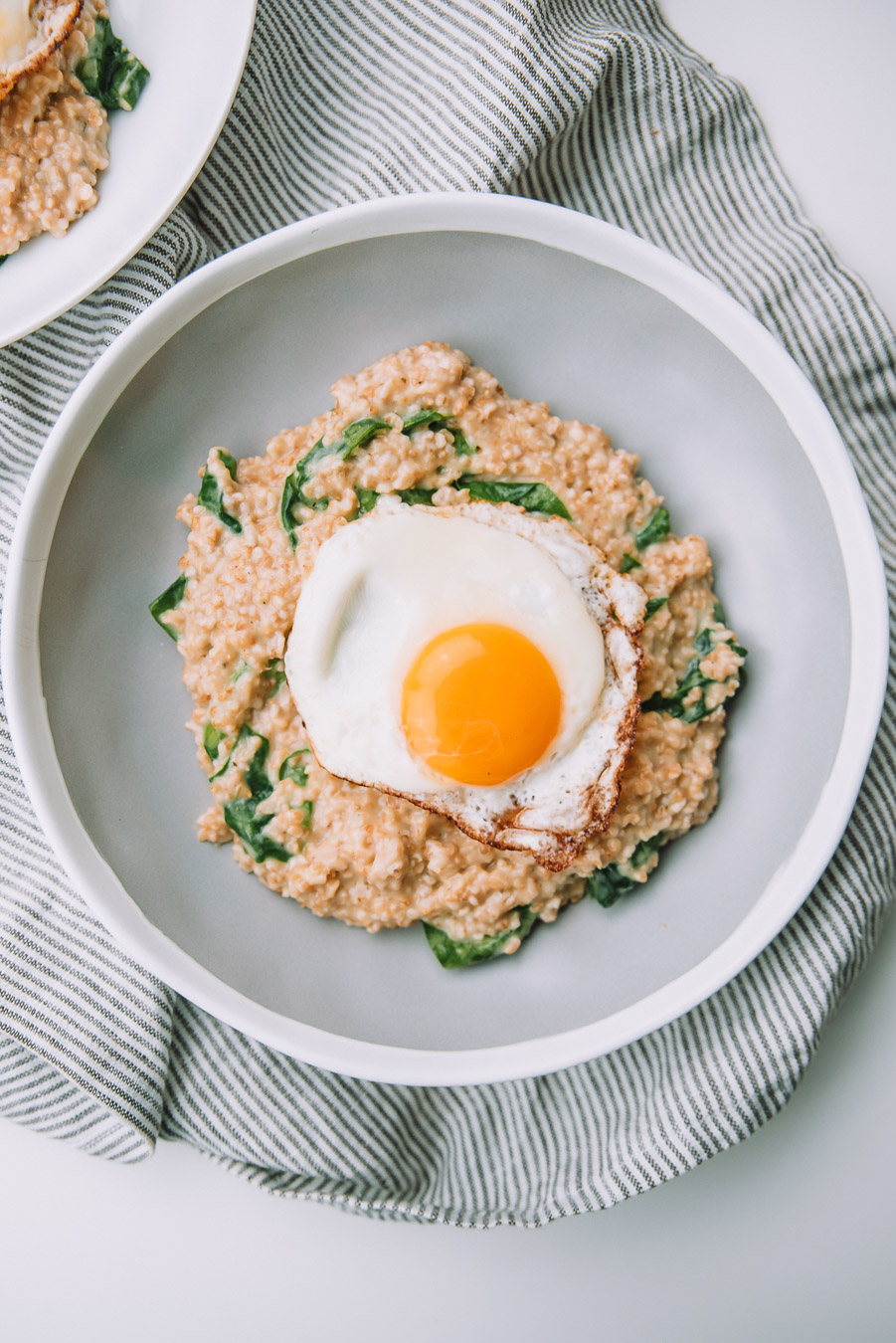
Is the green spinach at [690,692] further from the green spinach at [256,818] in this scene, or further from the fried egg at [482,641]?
the green spinach at [256,818]

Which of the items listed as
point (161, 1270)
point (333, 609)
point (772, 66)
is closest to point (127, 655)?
point (333, 609)

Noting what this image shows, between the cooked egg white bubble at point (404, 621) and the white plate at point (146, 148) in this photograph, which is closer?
the cooked egg white bubble at point (404, 621)

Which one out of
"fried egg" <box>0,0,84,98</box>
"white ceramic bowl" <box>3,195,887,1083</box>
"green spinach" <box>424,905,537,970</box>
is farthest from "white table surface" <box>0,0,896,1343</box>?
"fried egg" <box>0,0,84,98</box>

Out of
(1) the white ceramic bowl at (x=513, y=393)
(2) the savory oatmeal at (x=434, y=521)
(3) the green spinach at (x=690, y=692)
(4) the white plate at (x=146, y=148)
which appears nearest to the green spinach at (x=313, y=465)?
(2) the savory oatmeal at (x=434, y=521)

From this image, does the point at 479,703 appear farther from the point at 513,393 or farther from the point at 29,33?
the point at 29,33

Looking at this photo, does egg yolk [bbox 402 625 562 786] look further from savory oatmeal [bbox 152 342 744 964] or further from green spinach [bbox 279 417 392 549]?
green spinach [bbox 279 417 392 549]
